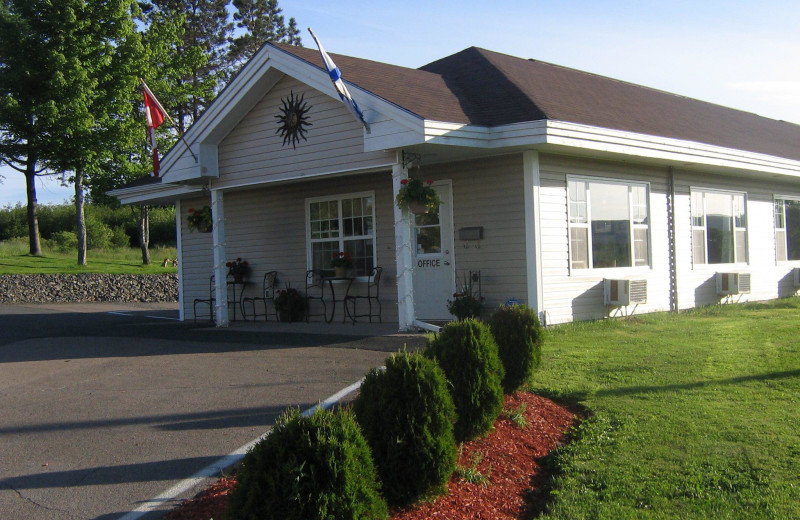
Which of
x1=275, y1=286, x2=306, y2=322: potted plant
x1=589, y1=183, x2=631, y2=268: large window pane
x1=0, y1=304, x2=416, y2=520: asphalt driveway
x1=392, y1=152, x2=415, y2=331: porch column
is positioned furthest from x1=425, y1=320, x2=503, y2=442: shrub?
x1=275, y1=286, x2=306, y2=322: potted plant

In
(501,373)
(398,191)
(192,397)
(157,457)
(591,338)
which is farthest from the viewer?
(398,191)

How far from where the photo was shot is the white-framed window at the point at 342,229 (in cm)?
1396

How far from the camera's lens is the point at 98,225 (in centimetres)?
4375

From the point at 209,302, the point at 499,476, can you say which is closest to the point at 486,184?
the point at 209,302

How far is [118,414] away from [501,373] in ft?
11.5

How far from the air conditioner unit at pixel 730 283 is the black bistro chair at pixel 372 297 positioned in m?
7.00

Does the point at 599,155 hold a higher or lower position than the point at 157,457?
higher

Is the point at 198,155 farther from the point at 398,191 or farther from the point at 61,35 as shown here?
the point at 61,35

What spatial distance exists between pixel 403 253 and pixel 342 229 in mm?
3241

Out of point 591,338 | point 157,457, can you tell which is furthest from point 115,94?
point 157,457

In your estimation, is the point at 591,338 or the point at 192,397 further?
the point at 591,338

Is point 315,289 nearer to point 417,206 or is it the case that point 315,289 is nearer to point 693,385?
point 417,206

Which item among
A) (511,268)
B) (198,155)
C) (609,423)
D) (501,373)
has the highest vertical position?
(198,155)

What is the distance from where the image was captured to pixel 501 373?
625 centimetres
